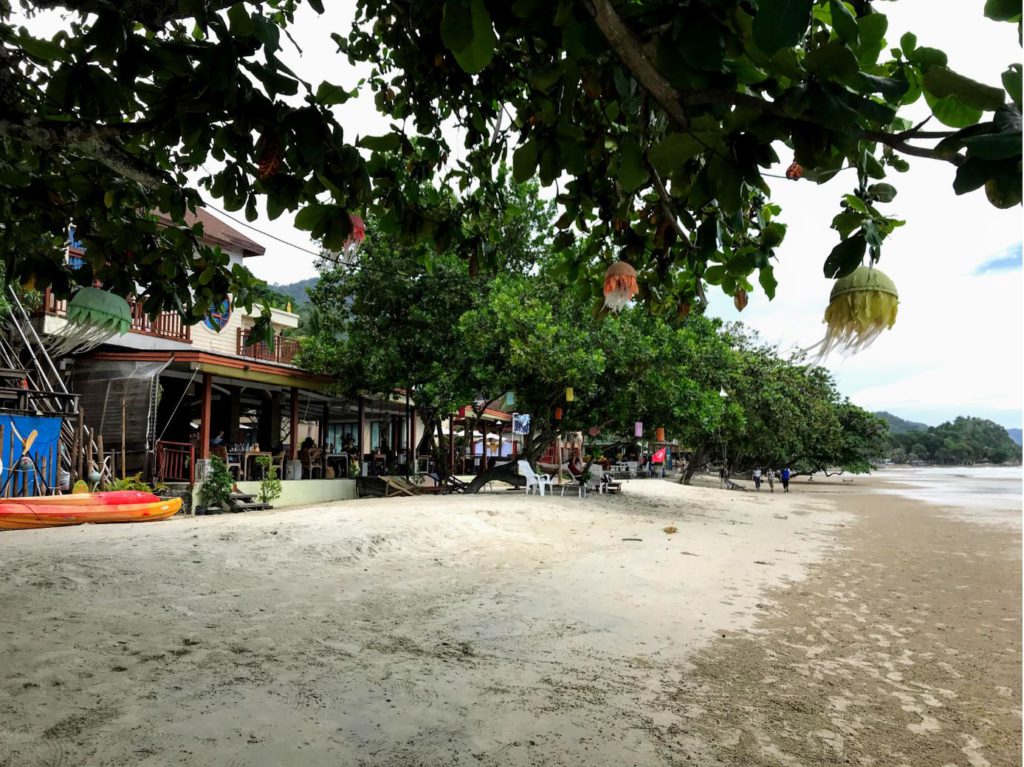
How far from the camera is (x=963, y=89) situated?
1.45m

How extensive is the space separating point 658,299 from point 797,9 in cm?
278

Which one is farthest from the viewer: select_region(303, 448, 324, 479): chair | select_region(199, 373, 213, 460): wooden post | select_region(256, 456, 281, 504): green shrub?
select_region(303, 448, 324, 479): chair

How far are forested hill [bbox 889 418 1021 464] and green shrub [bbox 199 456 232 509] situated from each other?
129 m

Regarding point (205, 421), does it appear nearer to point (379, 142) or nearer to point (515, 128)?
point (515, 128)

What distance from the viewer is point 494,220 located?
4.73 m

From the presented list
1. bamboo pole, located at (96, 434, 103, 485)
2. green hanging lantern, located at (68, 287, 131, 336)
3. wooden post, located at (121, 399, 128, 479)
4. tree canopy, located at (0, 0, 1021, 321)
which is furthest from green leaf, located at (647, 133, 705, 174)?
wooden post, located at (121, 399, 128, 479)

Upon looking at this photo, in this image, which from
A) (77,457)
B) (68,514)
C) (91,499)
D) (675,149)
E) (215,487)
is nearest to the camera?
(675,149)

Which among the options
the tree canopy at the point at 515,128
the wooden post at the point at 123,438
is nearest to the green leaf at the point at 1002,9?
the tree canopy at the point at 515,128

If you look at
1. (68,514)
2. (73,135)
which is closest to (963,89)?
(73,135)

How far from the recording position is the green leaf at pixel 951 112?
62.9 inches

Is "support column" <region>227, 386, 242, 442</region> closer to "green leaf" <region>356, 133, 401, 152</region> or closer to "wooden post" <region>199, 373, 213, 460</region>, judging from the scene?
"wooden post" <region>199, 373, 213, 460</region>

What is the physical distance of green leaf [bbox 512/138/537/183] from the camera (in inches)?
92.7

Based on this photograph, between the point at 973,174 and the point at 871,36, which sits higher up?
the point at 871,36

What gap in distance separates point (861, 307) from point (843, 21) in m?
0.78
